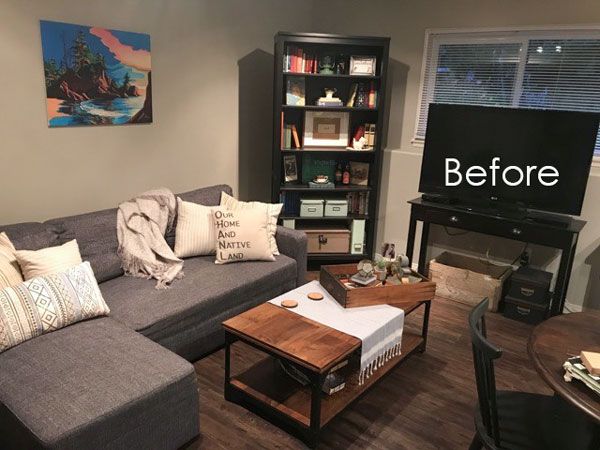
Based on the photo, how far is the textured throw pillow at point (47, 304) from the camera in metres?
2.20

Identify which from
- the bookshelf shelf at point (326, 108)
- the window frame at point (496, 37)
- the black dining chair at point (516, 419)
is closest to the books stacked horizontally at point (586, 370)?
the black dining chair at point (516, 419)

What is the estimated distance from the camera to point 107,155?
3346mm

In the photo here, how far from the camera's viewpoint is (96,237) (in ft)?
9.73

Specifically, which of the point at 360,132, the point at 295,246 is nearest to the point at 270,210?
the point at 295,246

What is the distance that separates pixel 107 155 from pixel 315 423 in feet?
7.12

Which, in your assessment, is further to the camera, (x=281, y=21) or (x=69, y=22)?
(x=281, y=21)

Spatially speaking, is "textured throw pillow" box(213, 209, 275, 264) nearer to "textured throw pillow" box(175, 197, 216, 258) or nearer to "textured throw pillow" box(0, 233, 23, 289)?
"textured throw pillow" box(175, 197, 216, 258)

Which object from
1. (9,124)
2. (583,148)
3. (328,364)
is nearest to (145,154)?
(9,124)

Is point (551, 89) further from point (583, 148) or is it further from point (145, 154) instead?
→ point (145, 154)

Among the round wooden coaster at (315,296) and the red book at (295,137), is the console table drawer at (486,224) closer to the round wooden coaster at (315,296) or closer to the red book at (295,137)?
the red book at (295,137)

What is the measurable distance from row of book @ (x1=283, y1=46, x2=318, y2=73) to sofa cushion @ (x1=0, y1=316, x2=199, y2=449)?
8.02ft

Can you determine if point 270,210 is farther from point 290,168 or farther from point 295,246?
point 290,168

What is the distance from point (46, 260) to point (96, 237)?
459mm

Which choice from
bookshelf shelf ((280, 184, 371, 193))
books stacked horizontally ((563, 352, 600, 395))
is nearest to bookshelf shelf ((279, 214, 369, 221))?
bookshelf shelf ((280, 184, 371, 193))
